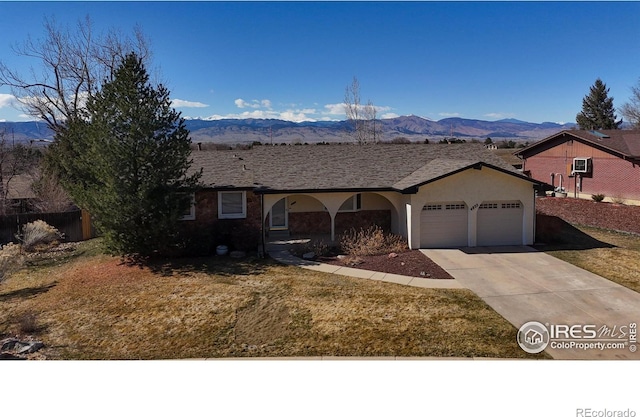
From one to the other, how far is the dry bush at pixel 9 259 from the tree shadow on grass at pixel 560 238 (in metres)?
21.0

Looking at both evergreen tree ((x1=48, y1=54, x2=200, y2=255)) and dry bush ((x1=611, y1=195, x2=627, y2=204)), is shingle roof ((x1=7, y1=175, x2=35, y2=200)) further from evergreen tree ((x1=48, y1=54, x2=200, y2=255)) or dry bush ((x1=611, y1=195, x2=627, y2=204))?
dry bush ((x1=611, y1=195, x2=627, y2=204))

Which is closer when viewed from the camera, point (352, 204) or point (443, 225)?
point (443, 225)

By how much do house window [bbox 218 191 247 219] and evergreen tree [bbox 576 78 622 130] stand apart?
2362 inches

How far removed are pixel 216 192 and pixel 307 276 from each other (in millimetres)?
6415

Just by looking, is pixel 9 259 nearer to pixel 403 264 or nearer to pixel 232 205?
pixel 232 205

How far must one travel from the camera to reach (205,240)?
17.2m

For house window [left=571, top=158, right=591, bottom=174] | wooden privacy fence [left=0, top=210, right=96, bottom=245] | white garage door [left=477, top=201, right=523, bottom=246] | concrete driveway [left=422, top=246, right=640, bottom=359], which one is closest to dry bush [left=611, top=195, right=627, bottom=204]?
house window [left=571, top=158, right=591, bottom=174]

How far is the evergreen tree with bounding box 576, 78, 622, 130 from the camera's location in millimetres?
60438

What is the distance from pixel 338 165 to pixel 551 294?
467 inches

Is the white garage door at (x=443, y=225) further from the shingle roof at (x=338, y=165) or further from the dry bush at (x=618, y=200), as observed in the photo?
the dry bush at (x=618, y=200)

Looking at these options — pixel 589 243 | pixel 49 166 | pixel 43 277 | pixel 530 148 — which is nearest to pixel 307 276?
pixel 43 277

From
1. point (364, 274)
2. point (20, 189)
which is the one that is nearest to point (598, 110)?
point (364, 274)

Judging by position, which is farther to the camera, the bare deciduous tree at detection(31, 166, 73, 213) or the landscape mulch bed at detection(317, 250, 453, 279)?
the bare deciduous tree at detection(31, 166, 73, 213)

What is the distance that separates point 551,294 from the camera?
11.9m
